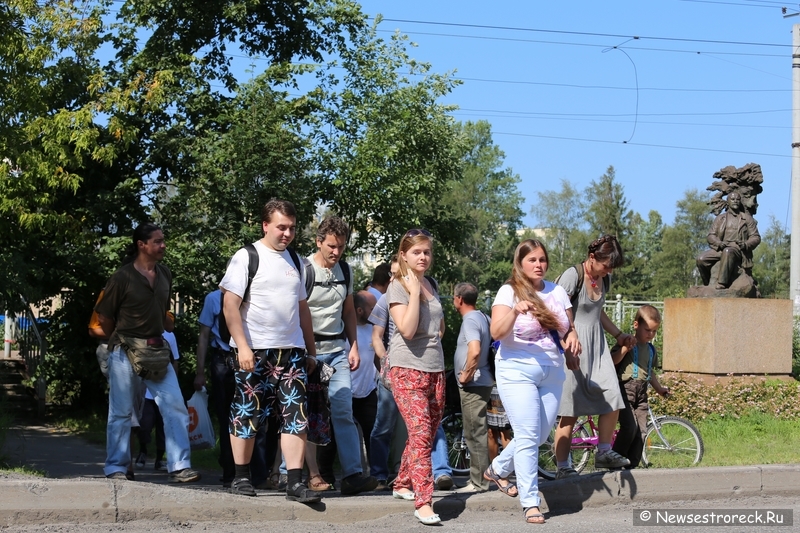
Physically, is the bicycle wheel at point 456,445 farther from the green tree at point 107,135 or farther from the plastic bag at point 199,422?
the green tree at point 107,135

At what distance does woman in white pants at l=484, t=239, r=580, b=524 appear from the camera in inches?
239

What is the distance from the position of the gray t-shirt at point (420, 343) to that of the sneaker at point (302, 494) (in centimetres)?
92

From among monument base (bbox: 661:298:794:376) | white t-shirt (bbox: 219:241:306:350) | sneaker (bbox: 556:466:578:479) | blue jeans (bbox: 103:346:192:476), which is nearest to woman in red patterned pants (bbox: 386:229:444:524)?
white t-shirt (bbox: 219:241:306:350)

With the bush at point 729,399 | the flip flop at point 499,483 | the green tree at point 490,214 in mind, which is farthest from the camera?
the green tree at point 490,214

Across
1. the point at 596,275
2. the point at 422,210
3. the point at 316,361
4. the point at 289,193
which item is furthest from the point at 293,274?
the point at 422,210

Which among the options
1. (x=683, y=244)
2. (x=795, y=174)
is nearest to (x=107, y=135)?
(x=795, y=174)

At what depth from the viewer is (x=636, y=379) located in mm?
8180

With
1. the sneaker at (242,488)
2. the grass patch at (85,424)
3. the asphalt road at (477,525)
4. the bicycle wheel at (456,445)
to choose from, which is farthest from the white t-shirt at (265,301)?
the grass patch at (85,424)

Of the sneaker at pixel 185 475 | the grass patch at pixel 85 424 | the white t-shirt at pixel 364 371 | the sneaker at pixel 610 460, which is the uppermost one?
the white t-shirt at pixel 364 371

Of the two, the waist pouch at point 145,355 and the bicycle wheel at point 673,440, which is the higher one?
the waist pouch at point 145,355

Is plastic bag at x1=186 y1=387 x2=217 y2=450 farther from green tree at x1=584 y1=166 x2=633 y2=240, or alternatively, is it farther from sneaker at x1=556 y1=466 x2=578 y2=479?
green tree at x1=584 y1=166 x2=633 y2=240

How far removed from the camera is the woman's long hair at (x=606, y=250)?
6.80 m

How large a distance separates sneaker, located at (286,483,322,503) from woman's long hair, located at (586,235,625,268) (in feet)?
8.37

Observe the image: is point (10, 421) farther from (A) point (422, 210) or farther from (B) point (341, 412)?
(A) point (422, 210)
